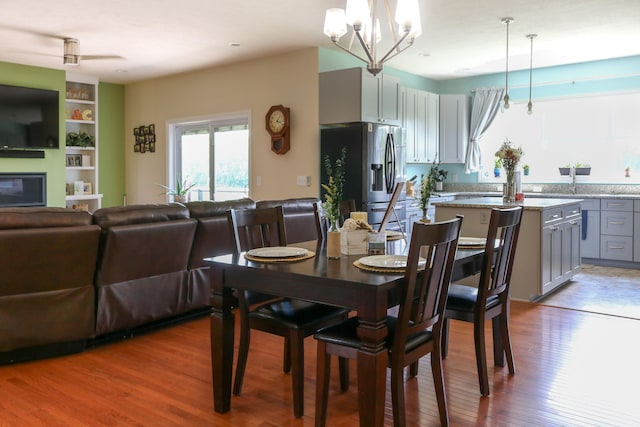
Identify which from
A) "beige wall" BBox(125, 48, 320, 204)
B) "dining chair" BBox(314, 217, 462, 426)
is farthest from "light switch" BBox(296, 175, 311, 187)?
"dining chair" BBox(314, 217, 462, 426)

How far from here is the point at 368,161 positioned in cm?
588

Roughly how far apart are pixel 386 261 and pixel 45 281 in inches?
82.6

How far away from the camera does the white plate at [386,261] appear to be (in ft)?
7.32

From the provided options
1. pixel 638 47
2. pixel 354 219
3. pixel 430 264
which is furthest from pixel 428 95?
pixel 430 264

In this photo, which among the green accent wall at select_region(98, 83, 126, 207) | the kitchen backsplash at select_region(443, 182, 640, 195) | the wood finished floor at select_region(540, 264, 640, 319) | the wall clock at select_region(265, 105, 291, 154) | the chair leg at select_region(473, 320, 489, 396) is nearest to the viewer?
the chair leg at select_region(473, 320, 489, 396)

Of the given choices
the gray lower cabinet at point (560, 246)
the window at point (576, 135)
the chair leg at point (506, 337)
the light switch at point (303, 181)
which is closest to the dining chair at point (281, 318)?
the chair leg at point (506, 337)

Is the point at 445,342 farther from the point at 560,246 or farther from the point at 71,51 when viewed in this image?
the point at 71,51

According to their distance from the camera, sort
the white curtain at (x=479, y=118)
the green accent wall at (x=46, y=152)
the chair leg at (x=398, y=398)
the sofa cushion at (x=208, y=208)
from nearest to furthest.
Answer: the chair leg at (x=398, y=398), the sofa cushion at (x=208, y=208), the green accent wall at (x=46, y=152), the white curtain at (x=479, y=118)

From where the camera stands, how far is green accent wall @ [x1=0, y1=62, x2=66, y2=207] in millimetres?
7238

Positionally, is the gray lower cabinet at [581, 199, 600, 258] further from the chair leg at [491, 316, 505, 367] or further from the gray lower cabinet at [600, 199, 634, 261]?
the chair leg at [491, 316, 505, 367]

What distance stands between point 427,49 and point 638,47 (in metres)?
2.52

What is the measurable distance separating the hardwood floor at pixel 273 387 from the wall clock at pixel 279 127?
3.24 meters

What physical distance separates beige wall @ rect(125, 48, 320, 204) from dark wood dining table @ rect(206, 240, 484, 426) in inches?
150

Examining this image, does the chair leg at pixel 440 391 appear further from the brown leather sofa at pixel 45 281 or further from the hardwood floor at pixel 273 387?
the brown leather sofa at pixel 45 281
